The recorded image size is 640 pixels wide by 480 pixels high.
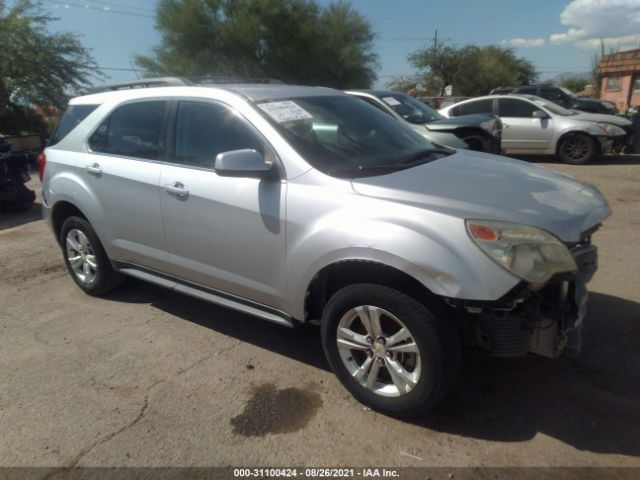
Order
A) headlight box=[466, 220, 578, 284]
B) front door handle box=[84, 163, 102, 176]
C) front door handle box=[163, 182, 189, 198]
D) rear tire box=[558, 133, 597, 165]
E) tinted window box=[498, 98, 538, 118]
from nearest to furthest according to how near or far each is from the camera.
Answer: headlight box=[466, 220, 578, 284] → front door handle box=[163, 182, 189, 198] → front door handle box=[84, 163, 102, 176] → rear tire box=[558, 133, 597, 165] → tinted window box=[498, 98, 538, 118]

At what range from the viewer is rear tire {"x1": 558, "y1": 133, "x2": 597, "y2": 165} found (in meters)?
A: 11.0

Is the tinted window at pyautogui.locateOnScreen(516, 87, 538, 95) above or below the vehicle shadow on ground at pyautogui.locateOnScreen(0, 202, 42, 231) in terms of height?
above

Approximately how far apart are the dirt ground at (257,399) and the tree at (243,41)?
26791 mm

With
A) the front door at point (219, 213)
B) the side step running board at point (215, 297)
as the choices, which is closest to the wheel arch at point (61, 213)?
the side step running board at point (215, 297)

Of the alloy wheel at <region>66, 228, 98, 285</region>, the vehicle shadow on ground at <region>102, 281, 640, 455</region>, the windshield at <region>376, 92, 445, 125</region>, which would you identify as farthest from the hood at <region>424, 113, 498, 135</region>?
the alloy wheel at <region>66, 228, 98, 285</region>

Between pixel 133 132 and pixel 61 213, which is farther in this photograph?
pixel 61 213

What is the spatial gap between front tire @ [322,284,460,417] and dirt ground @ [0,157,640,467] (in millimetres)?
163

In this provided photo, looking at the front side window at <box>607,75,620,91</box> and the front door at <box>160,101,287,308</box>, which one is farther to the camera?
the front side window at <box>607,75,620,91</box>

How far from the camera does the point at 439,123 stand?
29.2 ft

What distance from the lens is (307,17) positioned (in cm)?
3041

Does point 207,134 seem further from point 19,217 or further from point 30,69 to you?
point 30,69

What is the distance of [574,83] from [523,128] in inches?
2091

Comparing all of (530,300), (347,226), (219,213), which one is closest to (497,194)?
(530,300)

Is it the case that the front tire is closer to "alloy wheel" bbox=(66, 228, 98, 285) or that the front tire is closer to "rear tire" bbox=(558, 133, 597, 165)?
"alloy wheel" bbox=(66, 228, 98, 285)
